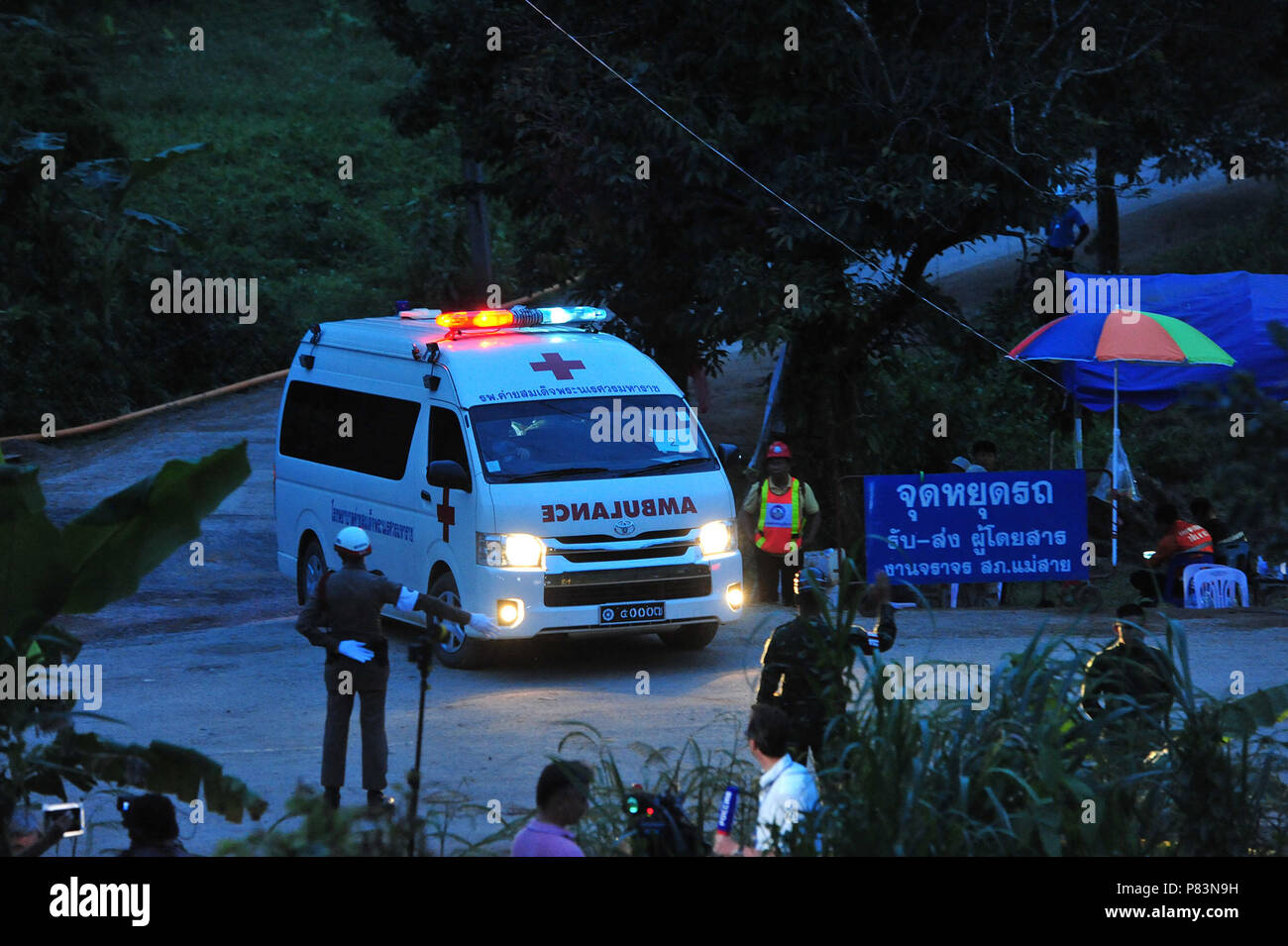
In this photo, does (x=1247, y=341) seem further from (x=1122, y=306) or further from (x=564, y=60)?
(x=564, y=60)

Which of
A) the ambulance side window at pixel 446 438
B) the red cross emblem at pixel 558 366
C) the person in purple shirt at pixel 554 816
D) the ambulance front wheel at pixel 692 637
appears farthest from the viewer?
the ambulance front wheel at pixel 692 637

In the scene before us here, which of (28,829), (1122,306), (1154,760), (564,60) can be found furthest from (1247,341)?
(28,829)

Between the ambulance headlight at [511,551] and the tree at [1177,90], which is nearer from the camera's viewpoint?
the ambulance headlight at [511,551]

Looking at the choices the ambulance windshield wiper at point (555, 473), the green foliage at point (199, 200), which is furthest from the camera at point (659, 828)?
the ambulance windshield wiper at point (555, 473)

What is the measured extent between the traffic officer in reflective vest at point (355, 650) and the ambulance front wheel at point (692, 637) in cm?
432

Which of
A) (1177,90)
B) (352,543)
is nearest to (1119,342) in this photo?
(1177,90)

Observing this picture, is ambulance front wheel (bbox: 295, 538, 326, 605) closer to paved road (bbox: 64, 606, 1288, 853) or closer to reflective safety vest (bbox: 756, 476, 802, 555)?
paved road (bbox: 64, 606, 1288, 853)

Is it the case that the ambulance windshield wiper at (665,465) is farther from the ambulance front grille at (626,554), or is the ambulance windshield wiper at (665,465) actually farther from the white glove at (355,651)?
the white glove at (355,651)

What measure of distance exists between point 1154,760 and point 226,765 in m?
5.75

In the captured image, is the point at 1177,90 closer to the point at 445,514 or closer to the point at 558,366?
Answer: the point at 558,366

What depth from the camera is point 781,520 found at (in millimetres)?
14781

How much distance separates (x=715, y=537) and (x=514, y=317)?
268 centimetres

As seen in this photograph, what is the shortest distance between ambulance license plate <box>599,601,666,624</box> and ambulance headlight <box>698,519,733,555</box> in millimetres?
563

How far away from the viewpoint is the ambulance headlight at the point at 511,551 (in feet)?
39.6
